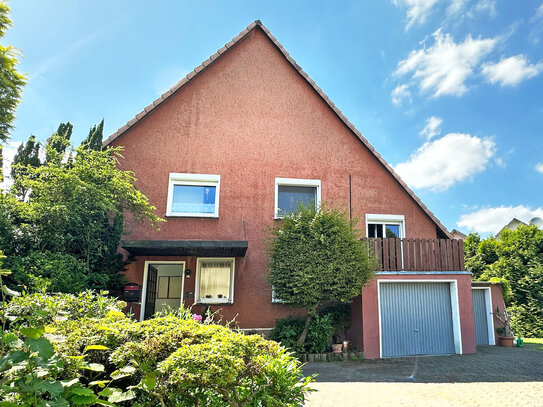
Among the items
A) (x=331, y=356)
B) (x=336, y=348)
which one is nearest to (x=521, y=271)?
(x=336, y=348)

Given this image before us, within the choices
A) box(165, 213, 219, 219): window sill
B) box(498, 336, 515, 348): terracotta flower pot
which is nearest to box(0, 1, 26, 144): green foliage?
box(165, 213, 219, 219): window sill

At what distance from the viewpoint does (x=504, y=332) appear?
1363cm

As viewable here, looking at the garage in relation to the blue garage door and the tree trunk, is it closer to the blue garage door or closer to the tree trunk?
the blue garage door

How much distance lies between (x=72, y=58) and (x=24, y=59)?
343 cm

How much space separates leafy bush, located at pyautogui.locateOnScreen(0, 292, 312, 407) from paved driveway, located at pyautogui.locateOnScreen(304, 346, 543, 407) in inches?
116

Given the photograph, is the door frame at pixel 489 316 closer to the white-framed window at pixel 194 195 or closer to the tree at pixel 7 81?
the white-framed window at pixel 194 195

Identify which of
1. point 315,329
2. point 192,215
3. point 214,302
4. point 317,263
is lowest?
point 315,329

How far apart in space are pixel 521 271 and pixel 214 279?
48.5 feet

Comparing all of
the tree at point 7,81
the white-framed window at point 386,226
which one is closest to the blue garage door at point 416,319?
the white-framed window at point 386,226

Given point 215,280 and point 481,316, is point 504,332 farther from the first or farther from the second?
point 215,280

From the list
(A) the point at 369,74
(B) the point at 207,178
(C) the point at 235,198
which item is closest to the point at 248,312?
(C) the point at 235,198

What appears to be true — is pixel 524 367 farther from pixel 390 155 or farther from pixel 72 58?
pixel 72 58

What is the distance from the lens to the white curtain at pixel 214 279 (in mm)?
11312

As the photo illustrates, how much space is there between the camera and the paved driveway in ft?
19.0
